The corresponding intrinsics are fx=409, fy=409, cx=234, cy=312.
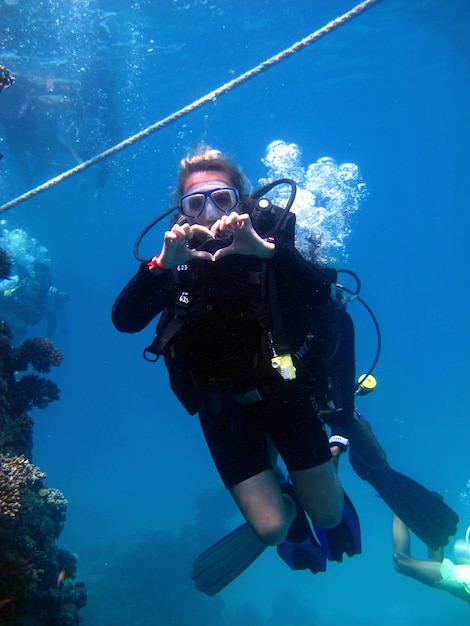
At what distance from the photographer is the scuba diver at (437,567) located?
7.72 m

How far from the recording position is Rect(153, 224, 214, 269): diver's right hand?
2.89 meters

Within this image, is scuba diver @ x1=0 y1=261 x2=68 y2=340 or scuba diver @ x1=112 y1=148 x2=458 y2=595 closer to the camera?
scuba diver @ x1=112 y1=148 x2=458 y2=595

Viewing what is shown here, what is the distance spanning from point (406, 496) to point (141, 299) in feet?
19.0

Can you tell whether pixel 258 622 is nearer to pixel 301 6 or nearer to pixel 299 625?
pixel 299 625

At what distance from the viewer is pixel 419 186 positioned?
8162 cm

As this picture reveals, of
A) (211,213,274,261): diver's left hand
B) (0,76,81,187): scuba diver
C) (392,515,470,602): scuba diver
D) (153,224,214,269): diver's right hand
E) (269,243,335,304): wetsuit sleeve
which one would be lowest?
(392,515,470,602): scuba diver

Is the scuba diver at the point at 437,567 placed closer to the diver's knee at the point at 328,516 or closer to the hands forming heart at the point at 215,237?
the diver's knee at the point at 328,516

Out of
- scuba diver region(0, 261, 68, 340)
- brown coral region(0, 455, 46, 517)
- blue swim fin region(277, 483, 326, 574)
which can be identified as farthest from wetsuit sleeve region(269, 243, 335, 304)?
scuba diver region(0, 261, 68, 340)

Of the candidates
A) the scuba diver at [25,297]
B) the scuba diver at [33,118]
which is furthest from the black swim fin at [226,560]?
the scuba diver at [33,118]

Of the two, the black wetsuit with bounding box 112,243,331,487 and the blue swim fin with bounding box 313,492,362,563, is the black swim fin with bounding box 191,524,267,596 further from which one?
the black wetsuit with bounding box 112,243,331,487

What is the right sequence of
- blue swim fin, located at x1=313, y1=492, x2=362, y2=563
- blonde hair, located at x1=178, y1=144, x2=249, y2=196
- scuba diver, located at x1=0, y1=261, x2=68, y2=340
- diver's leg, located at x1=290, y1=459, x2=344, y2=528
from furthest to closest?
scuba diver, located at x1=0, y1=261, x2=68, y2=340, blue swim fin, located at x1=313, y1=492, x2=362, y2=563, blonde hair, located at x1=178, y1=144, x2=249, y2=196, diver's leg, located at x1=290, y1=459, x2=344, y2=528

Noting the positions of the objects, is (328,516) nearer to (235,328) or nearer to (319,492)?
(319,492)

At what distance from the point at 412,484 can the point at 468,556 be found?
3.55m

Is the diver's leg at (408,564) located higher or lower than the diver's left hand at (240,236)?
lower
